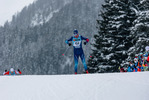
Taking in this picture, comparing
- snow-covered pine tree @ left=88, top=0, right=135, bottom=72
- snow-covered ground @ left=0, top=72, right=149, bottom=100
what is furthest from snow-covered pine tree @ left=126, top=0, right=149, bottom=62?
snow-covered ground @ left=0, top=72, right=149, bottom=100

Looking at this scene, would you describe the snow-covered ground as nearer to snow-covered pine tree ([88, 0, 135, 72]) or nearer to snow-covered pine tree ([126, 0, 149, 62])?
snow-covered pine tree ([126, 0, 149, 62])

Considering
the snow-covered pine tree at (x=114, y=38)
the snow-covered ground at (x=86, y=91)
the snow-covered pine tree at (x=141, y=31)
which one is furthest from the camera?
the snow-covered pine tree at (x=114, y=38)

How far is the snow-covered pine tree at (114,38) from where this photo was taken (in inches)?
763

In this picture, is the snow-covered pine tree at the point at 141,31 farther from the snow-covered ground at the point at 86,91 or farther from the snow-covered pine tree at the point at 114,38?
the snow-covered ground at the point at 86,91

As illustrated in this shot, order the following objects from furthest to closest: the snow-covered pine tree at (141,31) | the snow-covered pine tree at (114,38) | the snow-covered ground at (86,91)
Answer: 1. the snow-covered pine tree at (114,38)
2. the snow-covered pine tree at (141,31)
3. the snow-covered ground at (86,91)

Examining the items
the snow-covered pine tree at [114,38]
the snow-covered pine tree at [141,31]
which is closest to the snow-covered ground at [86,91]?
the snow-covered pine tree at [141,31]

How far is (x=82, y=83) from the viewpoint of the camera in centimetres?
569

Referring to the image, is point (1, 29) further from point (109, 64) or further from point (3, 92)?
point (3, 92)

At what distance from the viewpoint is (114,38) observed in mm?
20062

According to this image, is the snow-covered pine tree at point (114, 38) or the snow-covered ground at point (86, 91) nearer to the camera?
the snow-covered ground at point (86, 91)

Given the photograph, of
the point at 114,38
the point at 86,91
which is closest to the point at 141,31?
the point at 114,38

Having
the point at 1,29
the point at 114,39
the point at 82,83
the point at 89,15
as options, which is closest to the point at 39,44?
the point at 1,29

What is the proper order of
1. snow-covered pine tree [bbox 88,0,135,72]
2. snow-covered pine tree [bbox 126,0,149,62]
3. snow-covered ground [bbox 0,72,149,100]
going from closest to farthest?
1. snow-covered ground [bbox 0,72,149,100]
2. snow-covered pine tree [bbox 126,0,149,62]
3. snow-covered pine tree [bbox 88,0,135,72]

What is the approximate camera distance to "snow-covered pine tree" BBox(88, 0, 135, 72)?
19.4 metres
